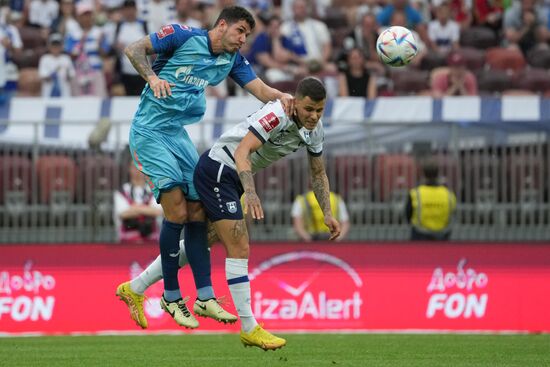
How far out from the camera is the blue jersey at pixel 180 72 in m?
11.5

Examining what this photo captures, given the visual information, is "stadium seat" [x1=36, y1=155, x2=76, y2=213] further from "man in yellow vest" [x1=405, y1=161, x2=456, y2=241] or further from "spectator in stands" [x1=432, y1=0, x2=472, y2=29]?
"spectator in stands" [x1=432, y1=0, x2=472, y2=29]

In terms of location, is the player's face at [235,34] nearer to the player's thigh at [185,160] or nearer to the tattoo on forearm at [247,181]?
the player's thigh at [185,160]

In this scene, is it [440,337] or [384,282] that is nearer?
[440,337]

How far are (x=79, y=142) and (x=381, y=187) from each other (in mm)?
4326

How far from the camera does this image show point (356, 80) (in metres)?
20.5

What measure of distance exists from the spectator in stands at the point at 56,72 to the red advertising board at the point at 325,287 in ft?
16.4

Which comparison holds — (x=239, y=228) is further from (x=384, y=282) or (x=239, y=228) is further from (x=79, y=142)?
(x=79, y=142)

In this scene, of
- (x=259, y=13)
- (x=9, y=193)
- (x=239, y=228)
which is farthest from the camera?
(x=259, y=13)

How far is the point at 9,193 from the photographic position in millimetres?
17766

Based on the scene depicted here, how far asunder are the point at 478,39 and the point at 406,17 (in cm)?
139

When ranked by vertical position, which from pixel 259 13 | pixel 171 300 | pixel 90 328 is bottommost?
pixel 90 328

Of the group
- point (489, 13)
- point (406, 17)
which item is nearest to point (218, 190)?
point (406, 17)

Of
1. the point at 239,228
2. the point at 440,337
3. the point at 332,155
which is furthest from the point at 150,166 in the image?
the point at 332,155

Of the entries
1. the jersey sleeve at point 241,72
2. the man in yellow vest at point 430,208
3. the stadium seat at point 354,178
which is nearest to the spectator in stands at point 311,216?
the stadium seat at point 354,178
